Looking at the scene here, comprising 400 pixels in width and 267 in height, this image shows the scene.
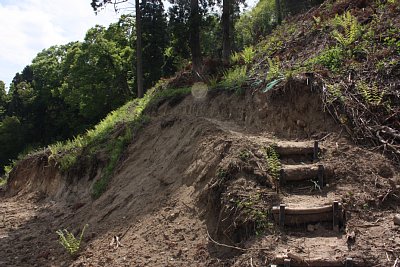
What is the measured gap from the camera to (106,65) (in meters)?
32.8

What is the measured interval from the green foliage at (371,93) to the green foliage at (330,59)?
96 cm

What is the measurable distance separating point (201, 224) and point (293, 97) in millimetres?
3304

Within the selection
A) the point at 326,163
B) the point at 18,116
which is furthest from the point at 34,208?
the point at 18,116

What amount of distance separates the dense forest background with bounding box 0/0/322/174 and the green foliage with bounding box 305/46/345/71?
679 centimetres

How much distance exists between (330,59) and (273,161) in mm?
3300

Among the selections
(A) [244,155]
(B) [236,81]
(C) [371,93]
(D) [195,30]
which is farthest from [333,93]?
(D) [195,30]

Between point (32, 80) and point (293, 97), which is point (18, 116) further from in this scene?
point (293, 97)

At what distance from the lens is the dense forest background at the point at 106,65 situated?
19.5 meters

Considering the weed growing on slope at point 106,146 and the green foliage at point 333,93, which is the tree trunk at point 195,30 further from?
the green foliage at point 333,93

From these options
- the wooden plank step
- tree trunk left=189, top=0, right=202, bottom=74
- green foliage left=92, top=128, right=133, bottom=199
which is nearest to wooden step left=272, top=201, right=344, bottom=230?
the wooden plank step

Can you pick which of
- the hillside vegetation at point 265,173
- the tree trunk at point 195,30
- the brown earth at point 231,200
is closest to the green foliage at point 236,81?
the hillside vegetation at point 265,173

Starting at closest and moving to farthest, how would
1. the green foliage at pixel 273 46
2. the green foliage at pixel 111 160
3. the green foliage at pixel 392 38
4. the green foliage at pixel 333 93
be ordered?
the green foliage at pixel 333 93
the green foliage at pixel 392 38
the green foliage at pixel 111 160
the green foliage at pixel 273 46

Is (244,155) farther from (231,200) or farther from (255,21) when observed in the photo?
(255,21)

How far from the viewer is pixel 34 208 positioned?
41.7 ft
